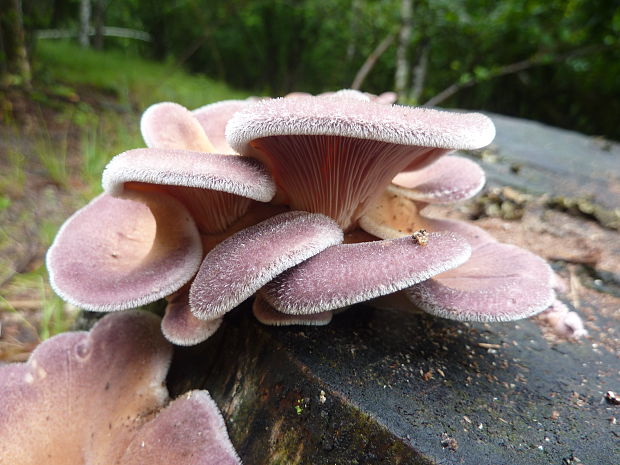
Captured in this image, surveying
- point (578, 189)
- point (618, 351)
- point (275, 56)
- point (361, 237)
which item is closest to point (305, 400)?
point (361, 237)

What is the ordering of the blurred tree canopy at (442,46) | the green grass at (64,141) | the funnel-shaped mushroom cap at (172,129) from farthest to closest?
1. the blurred tree canopy at (442,46)
2. the green grass at (64,141)
3. the funnel-shaped mushroom cap at (172,129)

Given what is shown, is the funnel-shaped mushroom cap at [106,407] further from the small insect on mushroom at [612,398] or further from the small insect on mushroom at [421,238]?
the small insect on mushroom at [612,398]

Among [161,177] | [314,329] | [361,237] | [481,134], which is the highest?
[481,134]

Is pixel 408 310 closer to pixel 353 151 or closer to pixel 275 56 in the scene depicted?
pixel 353 151

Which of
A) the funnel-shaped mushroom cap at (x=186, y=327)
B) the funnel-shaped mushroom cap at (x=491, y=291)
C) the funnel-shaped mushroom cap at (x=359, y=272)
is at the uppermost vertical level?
the funnel-shaped mushroom cap at (x=359, y=272)

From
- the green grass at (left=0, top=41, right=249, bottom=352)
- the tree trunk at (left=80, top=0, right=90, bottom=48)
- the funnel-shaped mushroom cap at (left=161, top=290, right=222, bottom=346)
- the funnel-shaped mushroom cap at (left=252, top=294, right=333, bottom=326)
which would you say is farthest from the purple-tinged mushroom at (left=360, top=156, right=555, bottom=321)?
the tree trunk at (left=80, top=0, right=90, bottom=48)

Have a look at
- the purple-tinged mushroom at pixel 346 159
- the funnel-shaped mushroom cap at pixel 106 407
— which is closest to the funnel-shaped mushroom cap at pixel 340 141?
the purple-tinged mushroom at pixel 346 159

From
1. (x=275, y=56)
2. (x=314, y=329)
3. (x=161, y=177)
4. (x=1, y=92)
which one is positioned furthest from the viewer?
(x=275, y=56)

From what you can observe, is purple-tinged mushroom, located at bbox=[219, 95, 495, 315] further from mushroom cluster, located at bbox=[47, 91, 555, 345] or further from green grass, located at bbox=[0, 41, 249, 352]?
green grass, located at bbox=[0, 41, 249, 352]
